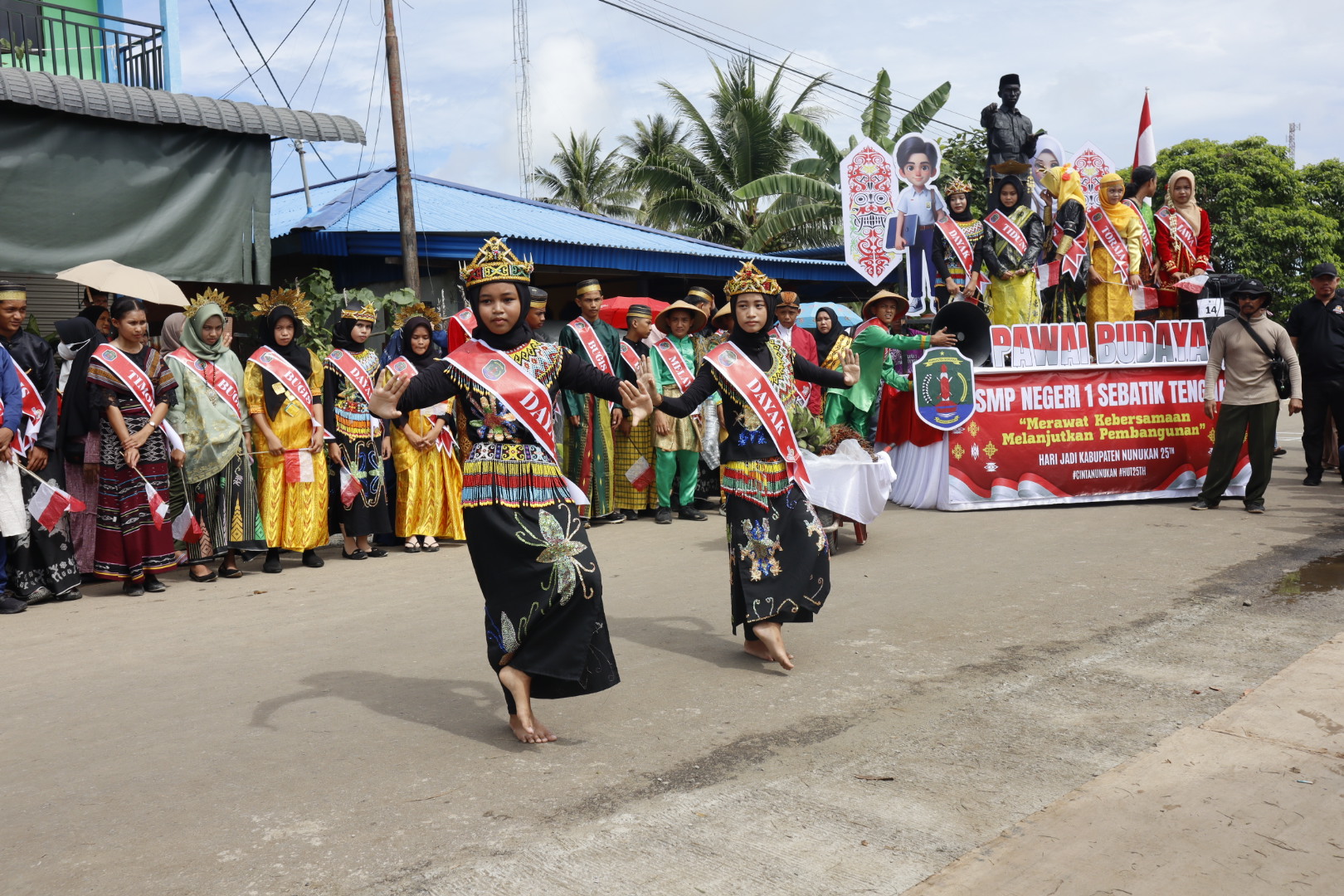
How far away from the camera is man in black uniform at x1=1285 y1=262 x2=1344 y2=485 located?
10.3 meters

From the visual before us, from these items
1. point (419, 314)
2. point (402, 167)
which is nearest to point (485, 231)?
point (402, 167)

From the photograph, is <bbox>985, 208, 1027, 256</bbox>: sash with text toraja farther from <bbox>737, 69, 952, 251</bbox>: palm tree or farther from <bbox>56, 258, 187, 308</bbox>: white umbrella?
<bbox>737, 69, 952, 251</bbox>: palm tree

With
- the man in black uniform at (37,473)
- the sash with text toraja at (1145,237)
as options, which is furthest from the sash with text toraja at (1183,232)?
the man in black uniform at (37,473)

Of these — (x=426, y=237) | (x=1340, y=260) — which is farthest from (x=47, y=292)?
(x=1340, y=260)

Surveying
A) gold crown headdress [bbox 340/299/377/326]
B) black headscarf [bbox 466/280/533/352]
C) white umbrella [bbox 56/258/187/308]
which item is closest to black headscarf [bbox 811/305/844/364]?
gold crown headdress [bbox 340/299/377/326]

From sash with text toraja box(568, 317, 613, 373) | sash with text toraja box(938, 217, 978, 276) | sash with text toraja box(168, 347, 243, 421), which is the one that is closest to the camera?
sash with text toraja box(168, 347, 243, 421)

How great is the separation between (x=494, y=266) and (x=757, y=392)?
152 cm

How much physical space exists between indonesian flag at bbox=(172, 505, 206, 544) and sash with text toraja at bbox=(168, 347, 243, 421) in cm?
78

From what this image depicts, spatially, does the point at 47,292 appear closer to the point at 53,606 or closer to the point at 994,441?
the point at 53,606

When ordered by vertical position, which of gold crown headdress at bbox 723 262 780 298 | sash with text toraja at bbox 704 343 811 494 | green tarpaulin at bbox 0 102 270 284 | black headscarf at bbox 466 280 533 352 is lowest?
sash with text toraja at bbox 704 343 811 494

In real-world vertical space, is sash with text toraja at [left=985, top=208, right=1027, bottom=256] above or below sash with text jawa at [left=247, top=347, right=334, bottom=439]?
above

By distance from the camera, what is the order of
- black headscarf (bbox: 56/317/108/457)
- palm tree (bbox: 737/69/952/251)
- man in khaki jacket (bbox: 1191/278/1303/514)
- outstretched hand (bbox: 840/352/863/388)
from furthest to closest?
palm tree (bbox: 737/69/952/251) < man in khaki jacket (bbox: 1191/278/1303/514) < black headscarf (bbox: 56/317/108/457) < outstretched hand (bbox: 840/352/863/388)

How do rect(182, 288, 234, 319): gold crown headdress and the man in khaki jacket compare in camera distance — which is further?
the man in khaki jacket

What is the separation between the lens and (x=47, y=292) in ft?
38.6
